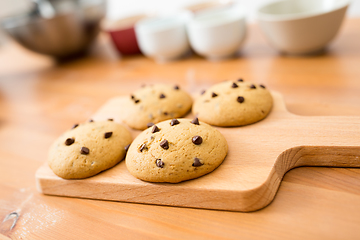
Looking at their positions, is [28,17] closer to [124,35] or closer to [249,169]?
[124,35]

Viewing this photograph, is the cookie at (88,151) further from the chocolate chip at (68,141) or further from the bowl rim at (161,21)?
the bowl rim at (161,21)

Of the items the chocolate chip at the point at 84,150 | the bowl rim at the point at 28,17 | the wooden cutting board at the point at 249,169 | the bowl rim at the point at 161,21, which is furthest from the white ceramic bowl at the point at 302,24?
the bowl rim at the point at 28,17

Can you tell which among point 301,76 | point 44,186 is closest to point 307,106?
point 301,76

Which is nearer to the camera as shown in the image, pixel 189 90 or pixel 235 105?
pixel 235 105

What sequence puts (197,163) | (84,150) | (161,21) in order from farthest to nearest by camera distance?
(161,21) < (84,150) < (197,163)

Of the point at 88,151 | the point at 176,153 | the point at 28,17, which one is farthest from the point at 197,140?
the point at 28,17

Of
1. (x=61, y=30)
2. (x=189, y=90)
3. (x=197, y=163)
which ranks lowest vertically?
(x=189, y=90)

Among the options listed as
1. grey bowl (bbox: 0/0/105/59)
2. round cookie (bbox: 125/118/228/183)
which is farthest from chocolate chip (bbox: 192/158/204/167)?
grey bowl (bbox: 0/0/105/59)

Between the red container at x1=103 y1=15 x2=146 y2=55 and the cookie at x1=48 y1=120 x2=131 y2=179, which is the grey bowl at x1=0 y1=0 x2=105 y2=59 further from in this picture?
the cookie at x1=48 y1=120 x2=131 y2=179
